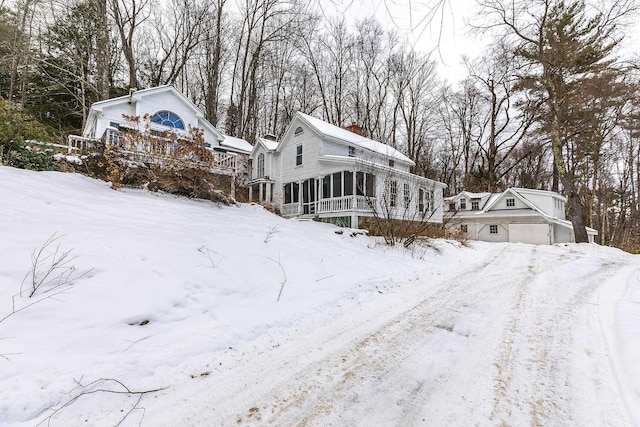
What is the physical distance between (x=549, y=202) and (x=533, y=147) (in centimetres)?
595

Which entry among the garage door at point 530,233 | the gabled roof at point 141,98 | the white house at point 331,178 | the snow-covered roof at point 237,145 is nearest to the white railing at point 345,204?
the white house at point 331,178

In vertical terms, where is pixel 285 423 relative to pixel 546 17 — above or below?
below

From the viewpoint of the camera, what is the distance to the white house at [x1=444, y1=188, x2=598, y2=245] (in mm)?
18516

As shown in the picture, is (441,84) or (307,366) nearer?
(307,366)

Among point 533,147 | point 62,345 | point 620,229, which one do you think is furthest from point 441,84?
point 62,345

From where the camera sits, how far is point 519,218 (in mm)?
19156

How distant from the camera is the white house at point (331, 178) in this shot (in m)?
11.7

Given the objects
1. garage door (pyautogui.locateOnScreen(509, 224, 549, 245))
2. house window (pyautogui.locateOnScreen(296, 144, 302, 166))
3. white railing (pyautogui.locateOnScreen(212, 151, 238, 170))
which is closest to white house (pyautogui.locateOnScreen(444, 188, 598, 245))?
garage door (pyautogui.locateOnScreen(509, 224, 549, 245))

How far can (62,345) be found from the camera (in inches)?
78.9

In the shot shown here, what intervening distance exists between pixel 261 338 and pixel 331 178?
1032 centimetres

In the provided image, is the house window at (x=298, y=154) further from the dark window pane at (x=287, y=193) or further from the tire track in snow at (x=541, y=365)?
the tire track in snow at (x=541, y=365)


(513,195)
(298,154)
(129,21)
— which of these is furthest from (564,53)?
(129,21)

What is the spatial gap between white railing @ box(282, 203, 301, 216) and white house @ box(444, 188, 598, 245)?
1046 cm

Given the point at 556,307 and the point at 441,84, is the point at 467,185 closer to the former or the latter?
the point at 441,84
